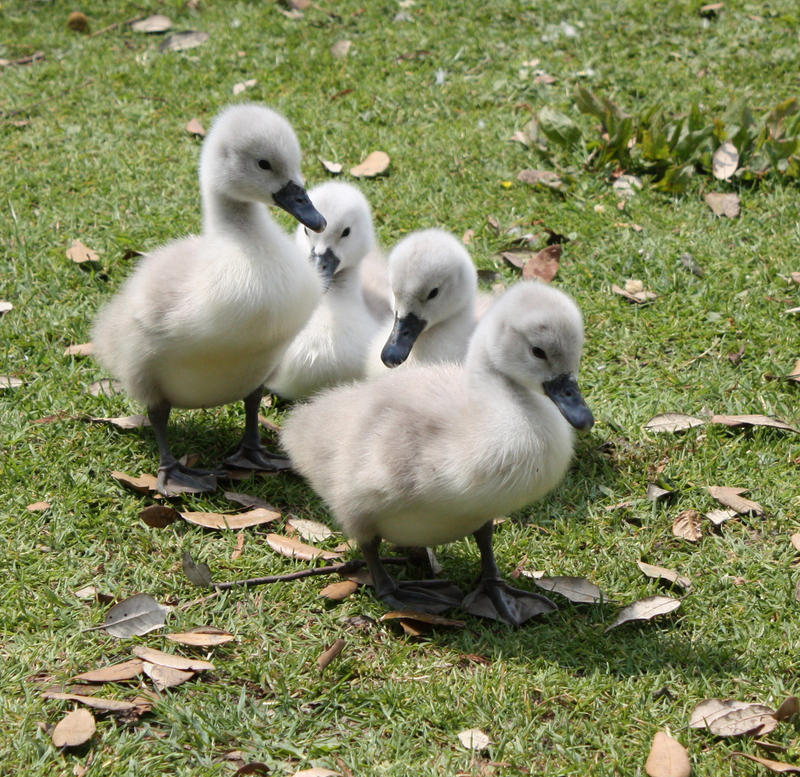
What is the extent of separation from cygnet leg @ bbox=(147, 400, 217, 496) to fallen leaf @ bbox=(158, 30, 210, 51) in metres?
4.57

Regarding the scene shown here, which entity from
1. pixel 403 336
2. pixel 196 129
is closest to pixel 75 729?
pixel 403 336

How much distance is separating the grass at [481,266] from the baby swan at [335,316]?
0.46 meters

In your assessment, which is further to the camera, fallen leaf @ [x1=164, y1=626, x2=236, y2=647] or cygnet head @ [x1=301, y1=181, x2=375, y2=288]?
cygnet head @ [x1=301, y1=181, x2=375, y2=288]

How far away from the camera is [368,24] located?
835 cm

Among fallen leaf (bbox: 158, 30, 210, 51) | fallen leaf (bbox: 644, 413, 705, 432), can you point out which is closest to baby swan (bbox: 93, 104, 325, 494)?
fallen leaf (bbox: 644, 413, 705, 432)

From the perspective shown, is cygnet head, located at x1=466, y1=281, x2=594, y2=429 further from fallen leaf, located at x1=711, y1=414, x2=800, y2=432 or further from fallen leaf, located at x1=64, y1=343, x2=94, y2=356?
fallen leaf, located at x1=64, y1=343, x2=94, y2=356

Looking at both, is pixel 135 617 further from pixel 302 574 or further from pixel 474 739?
pixel 474 739

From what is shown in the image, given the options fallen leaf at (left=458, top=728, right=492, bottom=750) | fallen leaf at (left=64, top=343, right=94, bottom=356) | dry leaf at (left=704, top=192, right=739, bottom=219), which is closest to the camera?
fallen leaf at (left=458, top=728, right=492, bottom=750)

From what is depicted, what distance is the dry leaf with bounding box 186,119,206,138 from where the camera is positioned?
7059 millimetres

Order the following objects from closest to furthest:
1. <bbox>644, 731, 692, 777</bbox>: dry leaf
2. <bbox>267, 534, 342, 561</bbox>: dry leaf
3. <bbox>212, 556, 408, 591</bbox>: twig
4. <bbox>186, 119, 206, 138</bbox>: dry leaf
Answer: <bbox>644, 731, 692, 777</bbox>: dry leaf, <bbox>212, 556, 408, 591</bbox>: twig, <bbox>267, 534, 342, 561</bbox>: dry leaf, <bbox>186, 119, 206, 138</bbox>: dry leaf

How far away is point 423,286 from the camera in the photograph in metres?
4.23

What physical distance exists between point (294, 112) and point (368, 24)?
1530 millimetres

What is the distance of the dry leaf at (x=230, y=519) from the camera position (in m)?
4.10

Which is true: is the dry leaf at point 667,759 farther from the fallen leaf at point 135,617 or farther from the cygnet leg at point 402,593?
the fallen leaf at point 135,617
